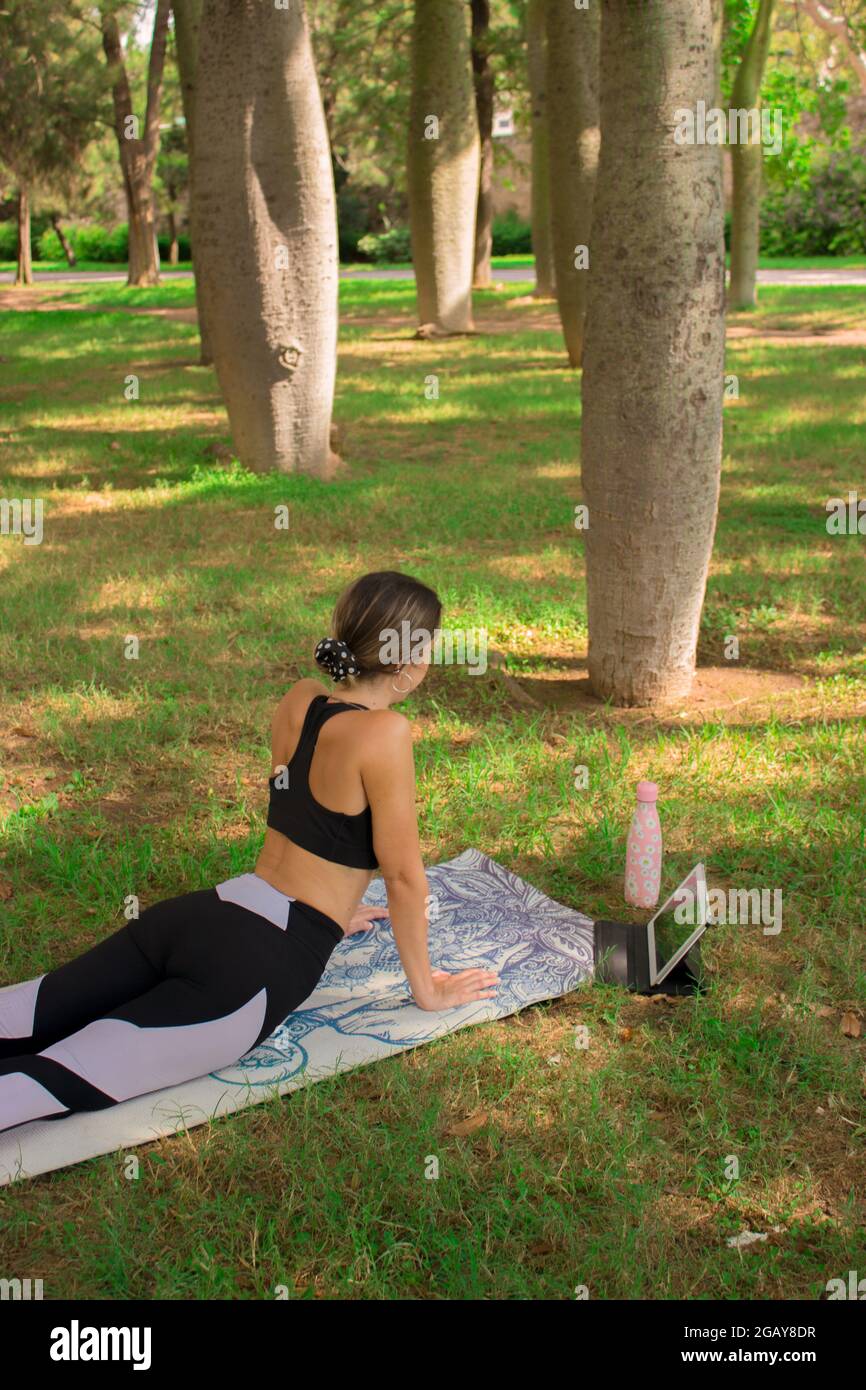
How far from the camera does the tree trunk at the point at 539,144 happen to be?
17.8 meters

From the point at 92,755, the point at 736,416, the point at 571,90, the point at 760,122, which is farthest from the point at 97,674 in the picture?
the point at 760,122

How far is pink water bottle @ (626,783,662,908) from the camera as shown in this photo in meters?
4.07

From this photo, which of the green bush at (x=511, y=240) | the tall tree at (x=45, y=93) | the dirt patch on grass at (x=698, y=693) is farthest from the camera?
the green bush at (x=511, y=240)

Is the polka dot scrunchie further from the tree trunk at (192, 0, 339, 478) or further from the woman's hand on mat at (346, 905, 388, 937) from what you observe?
the tree trunk at (192, 0, 339, 478)

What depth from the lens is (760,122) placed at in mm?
18297

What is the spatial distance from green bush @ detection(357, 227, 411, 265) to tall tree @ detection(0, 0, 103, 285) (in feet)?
42.7

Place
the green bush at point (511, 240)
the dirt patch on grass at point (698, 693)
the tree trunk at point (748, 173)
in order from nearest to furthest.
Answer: the dirt patch on grass at point (698, 693) < the tree trunk at point (748, 173) < the green bush at point (511, 240)

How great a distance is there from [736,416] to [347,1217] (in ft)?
33.5

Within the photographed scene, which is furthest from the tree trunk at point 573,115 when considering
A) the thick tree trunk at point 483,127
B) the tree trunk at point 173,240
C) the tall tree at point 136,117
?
the tree trunk at point 173,240

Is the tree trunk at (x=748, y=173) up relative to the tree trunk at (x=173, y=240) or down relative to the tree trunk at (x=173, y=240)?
down

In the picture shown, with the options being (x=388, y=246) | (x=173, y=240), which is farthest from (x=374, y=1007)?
(x=173, y=240)

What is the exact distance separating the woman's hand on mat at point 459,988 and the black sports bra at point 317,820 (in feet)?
1.47

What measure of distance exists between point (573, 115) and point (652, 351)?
8.68 metres

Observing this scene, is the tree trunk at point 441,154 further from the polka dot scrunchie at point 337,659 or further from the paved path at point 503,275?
the polka dot scrunchie at point 337,659
